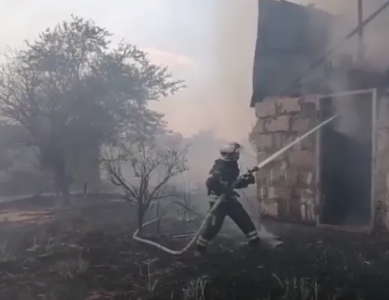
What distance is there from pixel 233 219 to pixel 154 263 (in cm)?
35

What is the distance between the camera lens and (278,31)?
2475mm

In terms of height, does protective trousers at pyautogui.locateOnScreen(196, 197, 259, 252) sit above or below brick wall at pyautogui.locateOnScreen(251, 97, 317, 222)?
below

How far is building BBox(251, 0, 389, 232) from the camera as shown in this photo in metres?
2.39

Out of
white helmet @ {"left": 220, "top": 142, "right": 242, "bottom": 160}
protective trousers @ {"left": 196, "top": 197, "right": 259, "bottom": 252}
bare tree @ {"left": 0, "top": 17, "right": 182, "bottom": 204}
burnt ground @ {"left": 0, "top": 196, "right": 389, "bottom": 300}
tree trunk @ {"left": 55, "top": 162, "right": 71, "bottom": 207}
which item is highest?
bare tree @ {"left": 0, "top": 17, "right": 182, "bottom": 204}

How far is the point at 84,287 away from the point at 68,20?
3.46 ft

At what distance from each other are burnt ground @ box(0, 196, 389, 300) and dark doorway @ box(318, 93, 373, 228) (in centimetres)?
8

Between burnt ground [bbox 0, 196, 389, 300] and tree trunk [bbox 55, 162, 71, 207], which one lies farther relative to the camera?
tree trunk [bbox 55, 162, 71, 207]

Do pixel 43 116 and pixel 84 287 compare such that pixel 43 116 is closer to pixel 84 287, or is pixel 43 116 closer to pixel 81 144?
pixel 81 144

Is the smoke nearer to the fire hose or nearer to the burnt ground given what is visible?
the fire hose

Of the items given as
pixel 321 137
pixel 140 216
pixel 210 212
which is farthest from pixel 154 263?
pixel 321 137

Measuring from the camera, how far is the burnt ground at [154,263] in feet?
7.82

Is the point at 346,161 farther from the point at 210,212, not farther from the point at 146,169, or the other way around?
the point at 146,169

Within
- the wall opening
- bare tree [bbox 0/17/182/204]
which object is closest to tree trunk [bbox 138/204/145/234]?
bare tree [bbox 0/17/182/204]

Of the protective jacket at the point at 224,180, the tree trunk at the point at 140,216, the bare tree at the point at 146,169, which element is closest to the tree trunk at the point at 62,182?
the bare tree at the point at 146,169
